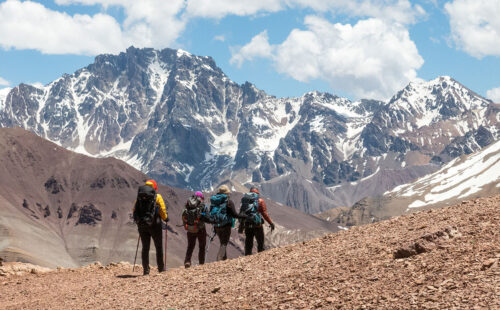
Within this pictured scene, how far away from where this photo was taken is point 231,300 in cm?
1416

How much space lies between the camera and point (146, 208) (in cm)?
2078

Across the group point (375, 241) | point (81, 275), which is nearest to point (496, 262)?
point (375, 241)

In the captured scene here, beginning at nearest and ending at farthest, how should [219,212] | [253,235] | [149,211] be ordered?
[149,211] < [219,212] < [253,235]

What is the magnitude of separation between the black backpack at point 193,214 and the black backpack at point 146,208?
2003 millimetres

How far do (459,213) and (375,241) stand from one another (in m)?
3.37

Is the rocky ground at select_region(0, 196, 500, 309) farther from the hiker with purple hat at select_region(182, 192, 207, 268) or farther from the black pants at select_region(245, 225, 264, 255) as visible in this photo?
the black pants at select_region(245, 225, 264, 255)

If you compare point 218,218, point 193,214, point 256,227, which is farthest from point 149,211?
point 256,227

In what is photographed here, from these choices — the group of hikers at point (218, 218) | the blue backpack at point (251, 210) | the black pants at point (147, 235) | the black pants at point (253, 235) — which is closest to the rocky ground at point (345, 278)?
the black pants at point (147, 235)

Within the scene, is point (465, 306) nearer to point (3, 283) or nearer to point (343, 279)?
point (343, 279)

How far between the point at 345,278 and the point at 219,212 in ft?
32.7

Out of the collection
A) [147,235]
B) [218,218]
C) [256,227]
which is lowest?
[147,235]

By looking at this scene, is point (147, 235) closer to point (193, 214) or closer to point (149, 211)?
point (149, 211)

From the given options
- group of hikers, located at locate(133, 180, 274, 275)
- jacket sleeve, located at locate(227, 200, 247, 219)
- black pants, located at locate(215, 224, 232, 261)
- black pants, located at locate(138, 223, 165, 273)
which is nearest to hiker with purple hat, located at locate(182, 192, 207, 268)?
group of hikers, located at locate(133, 180, 274, 275)

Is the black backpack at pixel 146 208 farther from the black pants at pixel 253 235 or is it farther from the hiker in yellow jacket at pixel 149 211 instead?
the black pants at pixel 253 235
